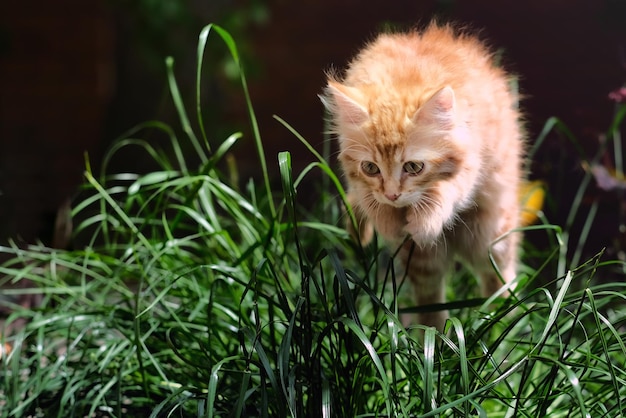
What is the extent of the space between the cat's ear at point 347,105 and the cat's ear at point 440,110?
89mm

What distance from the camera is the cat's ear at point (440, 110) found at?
43.9 inches

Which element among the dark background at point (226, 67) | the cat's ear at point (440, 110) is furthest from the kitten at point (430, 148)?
the dark background at point (226, 67)

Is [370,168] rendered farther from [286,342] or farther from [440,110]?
[286,342]

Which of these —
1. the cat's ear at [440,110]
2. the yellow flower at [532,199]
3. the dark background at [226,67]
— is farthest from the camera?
the dark background at [226,67]

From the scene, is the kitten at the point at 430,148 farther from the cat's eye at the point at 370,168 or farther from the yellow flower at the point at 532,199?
the yellow flower at the point at 532,199

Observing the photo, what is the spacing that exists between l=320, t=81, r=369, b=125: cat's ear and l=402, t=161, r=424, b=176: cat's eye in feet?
0.32

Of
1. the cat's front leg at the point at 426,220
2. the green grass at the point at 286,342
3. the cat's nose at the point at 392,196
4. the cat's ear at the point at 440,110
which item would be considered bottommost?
the green grass at the point at 286,342

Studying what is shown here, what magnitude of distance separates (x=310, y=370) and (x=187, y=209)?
0.51 meters

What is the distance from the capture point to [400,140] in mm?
1156

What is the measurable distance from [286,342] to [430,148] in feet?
1.24

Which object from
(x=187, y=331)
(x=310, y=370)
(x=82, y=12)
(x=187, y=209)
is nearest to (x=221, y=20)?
(x=82, y=12)

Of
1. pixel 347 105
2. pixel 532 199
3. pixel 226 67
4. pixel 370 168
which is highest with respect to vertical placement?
pixel 347 105

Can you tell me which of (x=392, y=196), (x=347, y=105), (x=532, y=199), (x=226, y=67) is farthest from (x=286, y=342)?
(x=226, y=67)

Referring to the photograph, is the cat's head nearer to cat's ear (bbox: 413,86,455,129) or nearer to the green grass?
cat's ear (bbox: 413,86,455,129)
